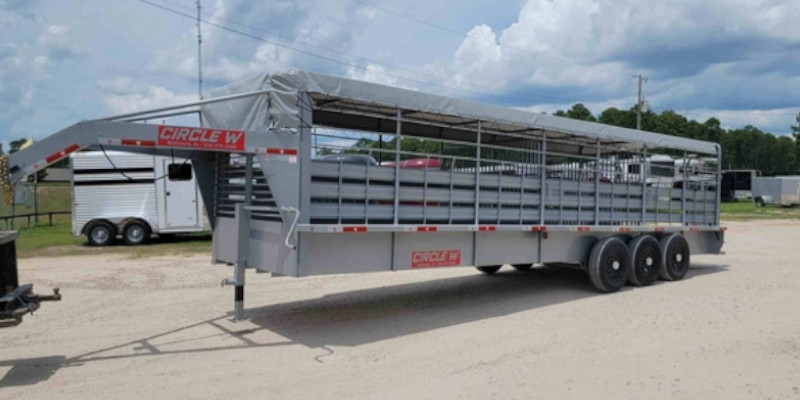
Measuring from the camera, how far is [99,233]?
1691 centimetres

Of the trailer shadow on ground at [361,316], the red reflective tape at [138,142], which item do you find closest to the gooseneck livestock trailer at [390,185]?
the red reflective tape at [138,142]

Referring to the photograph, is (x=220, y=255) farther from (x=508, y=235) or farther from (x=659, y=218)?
(x=659, y=218)

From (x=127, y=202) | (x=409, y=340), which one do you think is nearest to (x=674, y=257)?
(x=409, y=340)

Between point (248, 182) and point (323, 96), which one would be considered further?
point (248, 182)

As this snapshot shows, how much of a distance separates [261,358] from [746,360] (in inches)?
187

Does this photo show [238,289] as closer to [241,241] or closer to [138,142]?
[241,241]

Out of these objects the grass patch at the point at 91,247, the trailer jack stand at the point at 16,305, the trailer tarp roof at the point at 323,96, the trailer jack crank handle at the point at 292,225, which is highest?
the trailer tarp roof at the point at 323,96

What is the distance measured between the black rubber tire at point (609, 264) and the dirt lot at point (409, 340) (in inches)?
9.2

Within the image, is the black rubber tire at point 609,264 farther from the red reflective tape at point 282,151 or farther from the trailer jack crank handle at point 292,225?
the red reflective tape at point 282,151

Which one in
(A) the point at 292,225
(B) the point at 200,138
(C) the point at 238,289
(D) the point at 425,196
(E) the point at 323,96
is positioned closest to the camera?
(B) the point at 200,138

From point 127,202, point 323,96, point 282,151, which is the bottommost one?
point 127,202

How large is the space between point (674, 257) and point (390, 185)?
6301 mm

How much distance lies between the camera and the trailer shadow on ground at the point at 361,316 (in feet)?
20.5

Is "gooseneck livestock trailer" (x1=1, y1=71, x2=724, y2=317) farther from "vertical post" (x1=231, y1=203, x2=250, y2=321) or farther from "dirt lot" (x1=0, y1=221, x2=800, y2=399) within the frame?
"dirt lot" (x1=0, y1=221, x2=800, y2=399)
